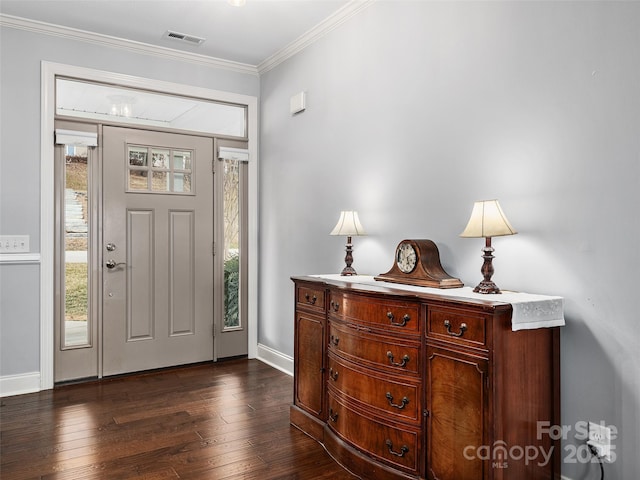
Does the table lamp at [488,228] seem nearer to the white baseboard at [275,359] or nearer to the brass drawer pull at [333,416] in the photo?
the brass drawer pull at [333,416]

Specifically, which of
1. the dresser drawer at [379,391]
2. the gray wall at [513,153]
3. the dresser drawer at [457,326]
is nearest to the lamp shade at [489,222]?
the gray wall at [513,153]

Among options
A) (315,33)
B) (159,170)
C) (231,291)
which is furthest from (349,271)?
(159,170)

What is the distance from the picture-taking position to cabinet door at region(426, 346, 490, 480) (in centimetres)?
187

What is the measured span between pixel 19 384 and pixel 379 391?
2860 millimetres

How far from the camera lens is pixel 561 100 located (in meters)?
2.12

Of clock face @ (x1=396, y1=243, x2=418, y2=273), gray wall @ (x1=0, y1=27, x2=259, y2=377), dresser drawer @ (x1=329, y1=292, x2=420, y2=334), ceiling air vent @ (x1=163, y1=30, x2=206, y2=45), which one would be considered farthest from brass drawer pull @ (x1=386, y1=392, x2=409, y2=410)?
ceiling air vent @ (x1=163, y1=30, x2=206, y2=45)

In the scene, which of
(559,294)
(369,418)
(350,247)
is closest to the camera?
(559,294)

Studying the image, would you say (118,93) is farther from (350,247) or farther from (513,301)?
(513,301)

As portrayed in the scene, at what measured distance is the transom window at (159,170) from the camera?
13.5 ft

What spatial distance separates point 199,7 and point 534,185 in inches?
101

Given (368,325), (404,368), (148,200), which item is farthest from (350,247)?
(148,200)

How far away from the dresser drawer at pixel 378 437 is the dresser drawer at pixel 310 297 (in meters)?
0.52

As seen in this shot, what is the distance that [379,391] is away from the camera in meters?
2.30

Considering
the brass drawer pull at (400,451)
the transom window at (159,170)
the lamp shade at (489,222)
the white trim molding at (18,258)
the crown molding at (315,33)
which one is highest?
the crown molding at (315,33)
